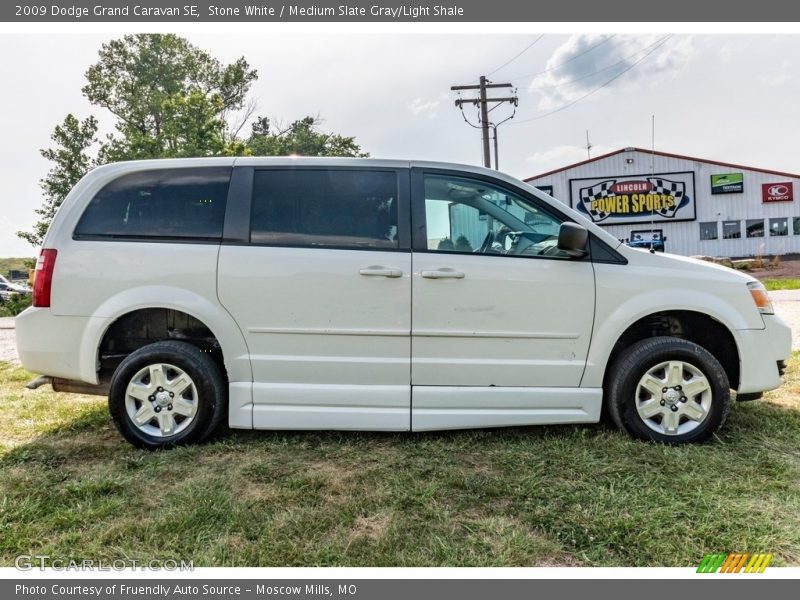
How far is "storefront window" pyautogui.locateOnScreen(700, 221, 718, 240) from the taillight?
33.5 meters

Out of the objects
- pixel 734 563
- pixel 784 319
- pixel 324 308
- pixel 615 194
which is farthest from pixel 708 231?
pixel 734 563

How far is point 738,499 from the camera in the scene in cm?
271

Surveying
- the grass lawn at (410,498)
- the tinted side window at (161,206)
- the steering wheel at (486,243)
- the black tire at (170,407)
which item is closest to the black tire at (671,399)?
the grass lawn at (410,498)

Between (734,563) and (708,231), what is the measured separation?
3297 cm

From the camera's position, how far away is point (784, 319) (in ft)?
28.1

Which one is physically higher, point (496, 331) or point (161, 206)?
point (161, 206)

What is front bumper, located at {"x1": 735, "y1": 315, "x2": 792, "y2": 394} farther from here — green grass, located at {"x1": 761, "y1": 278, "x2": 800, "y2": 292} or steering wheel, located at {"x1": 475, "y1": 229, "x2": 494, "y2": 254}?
green grass, located at {"x1": 761, "y1": 278, "x2": 800, "y2": 292}

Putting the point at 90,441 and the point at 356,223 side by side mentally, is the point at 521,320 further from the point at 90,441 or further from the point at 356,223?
the point at 90,441

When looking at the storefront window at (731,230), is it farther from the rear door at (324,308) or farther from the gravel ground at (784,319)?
the rear door at (324,308)

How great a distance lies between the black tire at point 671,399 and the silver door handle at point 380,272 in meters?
1.60

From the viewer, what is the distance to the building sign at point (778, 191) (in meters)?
29.8

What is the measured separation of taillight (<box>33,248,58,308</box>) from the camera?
11.6ft

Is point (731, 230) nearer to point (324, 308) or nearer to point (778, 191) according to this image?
point (778, 191)

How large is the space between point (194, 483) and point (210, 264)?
1.37m
